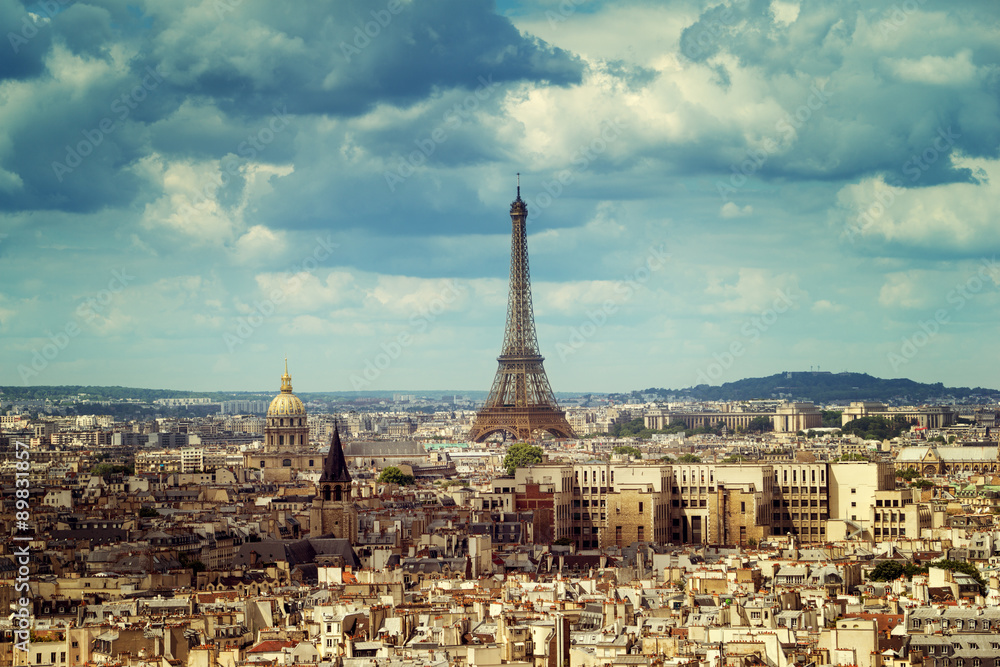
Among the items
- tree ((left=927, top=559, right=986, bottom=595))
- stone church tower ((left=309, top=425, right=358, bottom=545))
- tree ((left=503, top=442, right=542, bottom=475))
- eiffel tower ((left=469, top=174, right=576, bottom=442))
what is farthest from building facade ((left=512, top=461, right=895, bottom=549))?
eiffel tower ((left=469, top=174, right=576, bottom=442))

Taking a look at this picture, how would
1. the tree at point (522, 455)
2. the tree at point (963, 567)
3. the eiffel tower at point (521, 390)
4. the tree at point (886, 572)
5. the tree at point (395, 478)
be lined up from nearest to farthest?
the tree at point (963, 567)
the tree at point (886, 572)
the tree at point (522, 455)
the tree at point (395, 478)
the eiffel tower at point (521, 390)

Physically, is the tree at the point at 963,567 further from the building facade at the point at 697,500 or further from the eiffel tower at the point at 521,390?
the eiffel tower at the point at 521,390

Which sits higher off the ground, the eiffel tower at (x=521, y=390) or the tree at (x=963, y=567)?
the eiffel tower at (x=521, y=390)

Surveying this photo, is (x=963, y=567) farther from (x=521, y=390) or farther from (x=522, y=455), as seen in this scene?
(x=521, y=390)

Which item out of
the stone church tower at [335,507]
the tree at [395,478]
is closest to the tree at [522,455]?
the tree at [395,478]

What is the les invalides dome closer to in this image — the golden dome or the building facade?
the golden dome

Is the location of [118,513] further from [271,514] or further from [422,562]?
[422,562]
